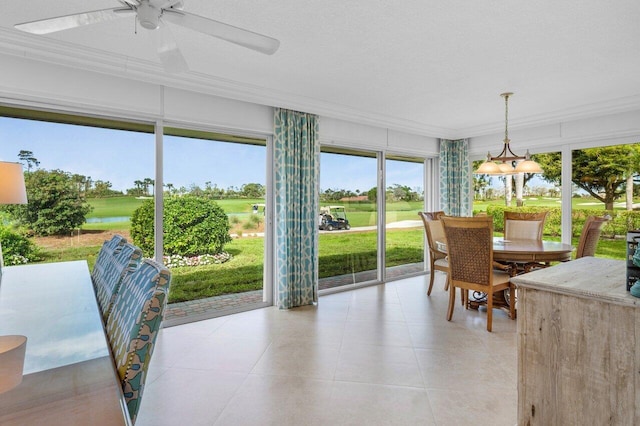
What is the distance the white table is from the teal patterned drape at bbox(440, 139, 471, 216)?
5385 millimetres

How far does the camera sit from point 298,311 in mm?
3969

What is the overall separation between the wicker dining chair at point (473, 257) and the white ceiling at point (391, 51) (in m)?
1.45

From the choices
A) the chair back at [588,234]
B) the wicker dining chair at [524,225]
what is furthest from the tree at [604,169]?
the chair back at [588,234]

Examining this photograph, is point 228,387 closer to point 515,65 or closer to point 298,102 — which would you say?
point 298,102

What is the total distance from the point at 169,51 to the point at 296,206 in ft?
7.90

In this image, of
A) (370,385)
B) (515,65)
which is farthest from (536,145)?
(370,385)

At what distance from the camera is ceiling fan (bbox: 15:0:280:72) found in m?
1.62

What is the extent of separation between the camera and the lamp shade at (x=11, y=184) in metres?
2.16

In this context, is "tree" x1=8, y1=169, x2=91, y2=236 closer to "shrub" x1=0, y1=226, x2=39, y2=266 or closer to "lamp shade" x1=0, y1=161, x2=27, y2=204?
"shrub" x1=0, y1=226, x2=39, y2=266

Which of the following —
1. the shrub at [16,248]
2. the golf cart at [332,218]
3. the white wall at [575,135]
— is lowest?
the shrub at [16,248]

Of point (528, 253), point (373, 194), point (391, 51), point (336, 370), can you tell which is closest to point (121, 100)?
point (391, 51)

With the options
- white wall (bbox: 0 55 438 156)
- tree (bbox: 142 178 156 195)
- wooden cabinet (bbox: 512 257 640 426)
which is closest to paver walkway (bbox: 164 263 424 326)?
tree (bbox: 142 178 156 195)

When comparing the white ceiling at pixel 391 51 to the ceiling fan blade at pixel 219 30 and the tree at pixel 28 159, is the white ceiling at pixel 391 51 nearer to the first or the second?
the ceiling fan blade at pixel 219 30

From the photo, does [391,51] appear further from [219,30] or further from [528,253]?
[528,253]
